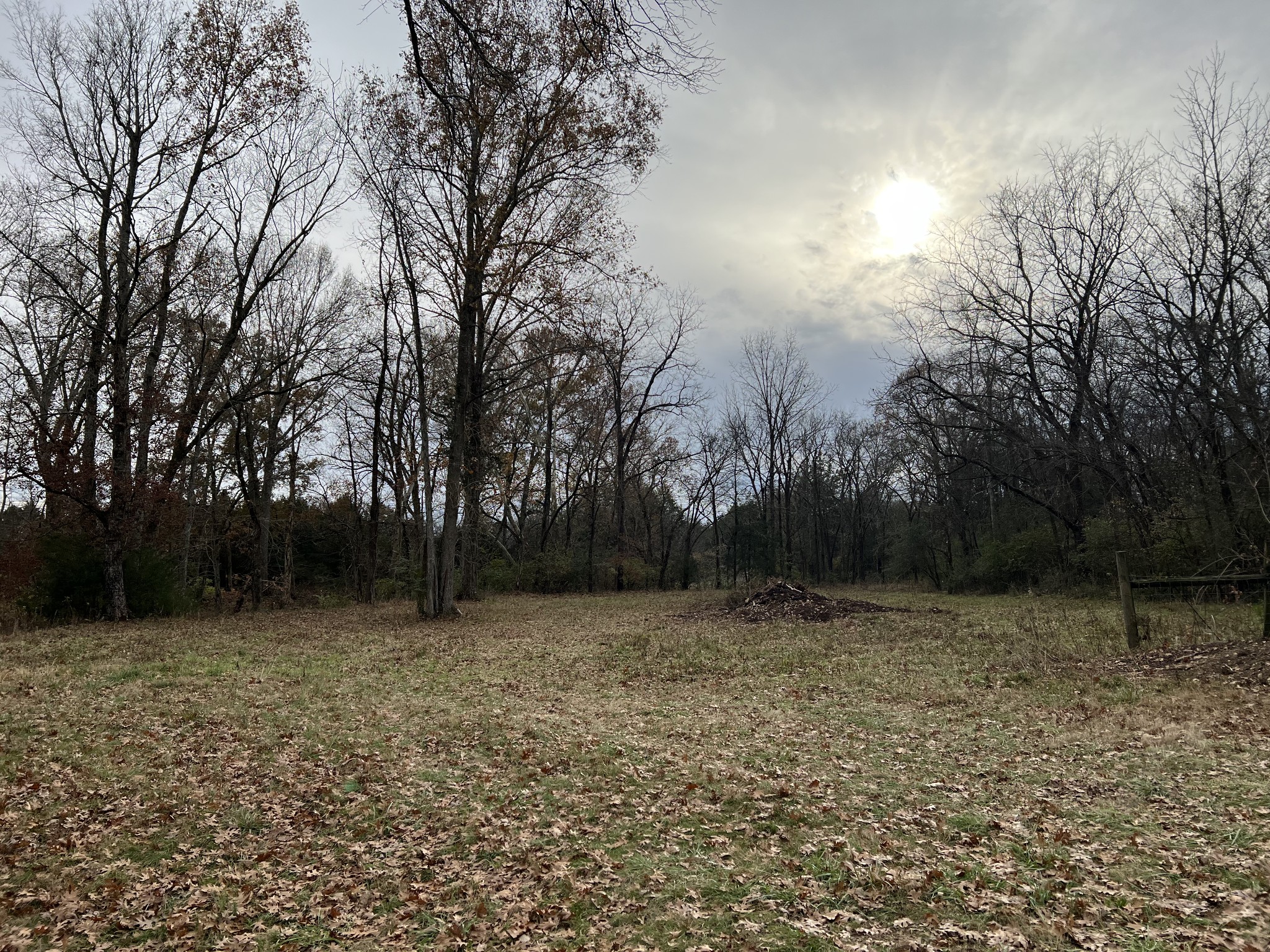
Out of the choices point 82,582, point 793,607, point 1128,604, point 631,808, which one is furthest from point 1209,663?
point 82,582

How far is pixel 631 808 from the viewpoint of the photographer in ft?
16.1

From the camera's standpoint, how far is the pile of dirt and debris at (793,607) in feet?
53.3

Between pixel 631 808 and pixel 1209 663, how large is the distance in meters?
7.25

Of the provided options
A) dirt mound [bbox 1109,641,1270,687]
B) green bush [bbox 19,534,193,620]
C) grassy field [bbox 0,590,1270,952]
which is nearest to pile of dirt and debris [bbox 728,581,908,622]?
grassy field [bbox 0,590,1270,952]

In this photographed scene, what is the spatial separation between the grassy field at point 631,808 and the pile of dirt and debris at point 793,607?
22.6 ft

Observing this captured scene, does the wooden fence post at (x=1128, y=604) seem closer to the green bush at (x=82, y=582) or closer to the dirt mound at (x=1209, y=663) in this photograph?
the dirt mound at (x=1209, y=663)

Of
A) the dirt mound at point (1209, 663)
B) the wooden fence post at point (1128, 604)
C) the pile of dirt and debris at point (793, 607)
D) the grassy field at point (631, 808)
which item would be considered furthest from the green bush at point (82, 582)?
the wooden fence post at point (1128, 604)

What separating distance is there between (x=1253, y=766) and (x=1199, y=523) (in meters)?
13.3

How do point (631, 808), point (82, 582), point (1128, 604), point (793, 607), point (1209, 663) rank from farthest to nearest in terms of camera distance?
point (793, 607) < point (82, 582) < point (1128, 604) < point (1209, 663) < point (631, 808)

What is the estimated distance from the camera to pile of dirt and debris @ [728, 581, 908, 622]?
53.3 ft

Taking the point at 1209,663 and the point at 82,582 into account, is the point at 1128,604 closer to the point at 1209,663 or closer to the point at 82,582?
the point at 1209,663

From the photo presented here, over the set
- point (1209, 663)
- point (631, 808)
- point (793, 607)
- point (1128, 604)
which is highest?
point (1128, 604)

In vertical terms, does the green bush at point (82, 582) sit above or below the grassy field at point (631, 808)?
above

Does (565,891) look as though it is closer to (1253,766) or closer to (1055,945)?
(1055,945)
